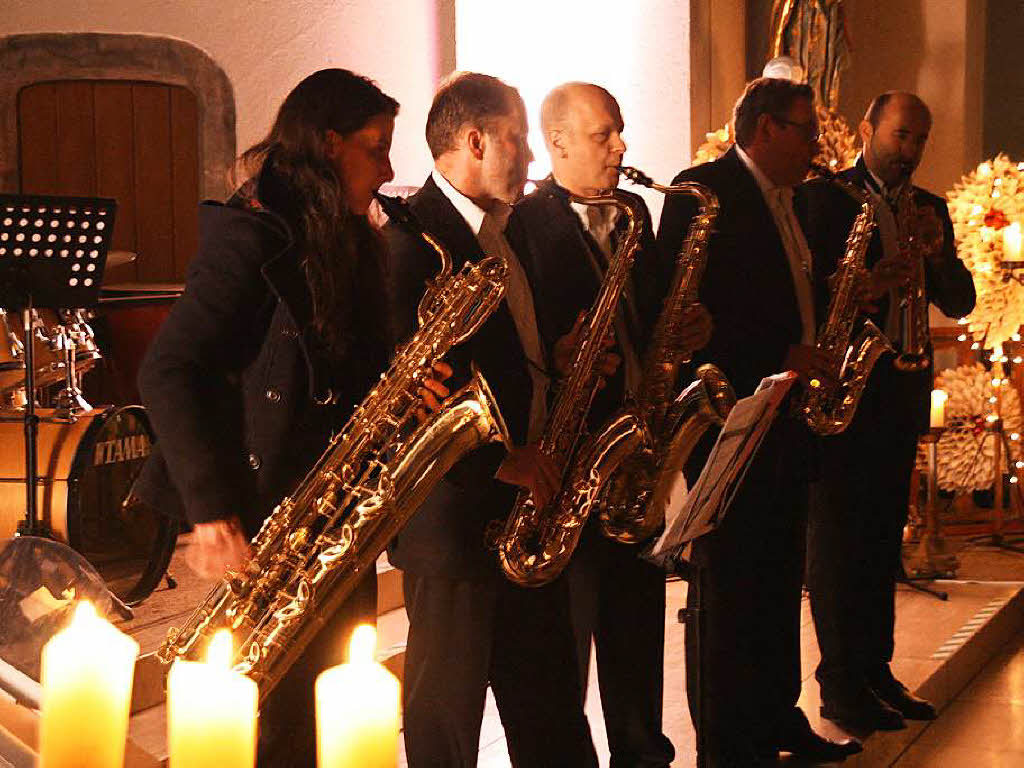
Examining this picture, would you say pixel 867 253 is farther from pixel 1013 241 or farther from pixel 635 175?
pixel 1013 241

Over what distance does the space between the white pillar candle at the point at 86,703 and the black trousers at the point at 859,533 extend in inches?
128

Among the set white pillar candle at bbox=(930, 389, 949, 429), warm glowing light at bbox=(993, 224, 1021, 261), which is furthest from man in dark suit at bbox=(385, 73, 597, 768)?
warm glowing light at bbox=(993, 224, 1021, 261)

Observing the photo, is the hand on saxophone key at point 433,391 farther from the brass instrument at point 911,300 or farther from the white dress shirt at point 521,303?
the brass instrument at point 911,300

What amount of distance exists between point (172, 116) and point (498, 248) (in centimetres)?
448

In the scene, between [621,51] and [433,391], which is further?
[621,51]

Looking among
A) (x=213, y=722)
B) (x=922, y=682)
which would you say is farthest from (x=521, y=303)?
(x=922, y=682)

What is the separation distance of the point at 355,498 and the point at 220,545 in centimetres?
24

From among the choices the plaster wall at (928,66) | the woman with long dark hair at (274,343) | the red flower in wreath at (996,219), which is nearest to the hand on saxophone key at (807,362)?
the woman with long dark hair at (274,343)

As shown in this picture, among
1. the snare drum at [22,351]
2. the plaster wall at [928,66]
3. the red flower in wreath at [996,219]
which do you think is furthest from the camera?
the plaster wall at [928,66]

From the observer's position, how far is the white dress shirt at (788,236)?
3.45m

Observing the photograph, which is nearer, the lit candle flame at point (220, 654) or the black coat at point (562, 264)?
the lit candle flame at point (220, 654)

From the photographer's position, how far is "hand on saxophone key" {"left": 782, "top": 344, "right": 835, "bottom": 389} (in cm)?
337

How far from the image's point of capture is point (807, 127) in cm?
353

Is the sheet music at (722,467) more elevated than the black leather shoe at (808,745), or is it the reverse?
the sheet music at (722,467)
